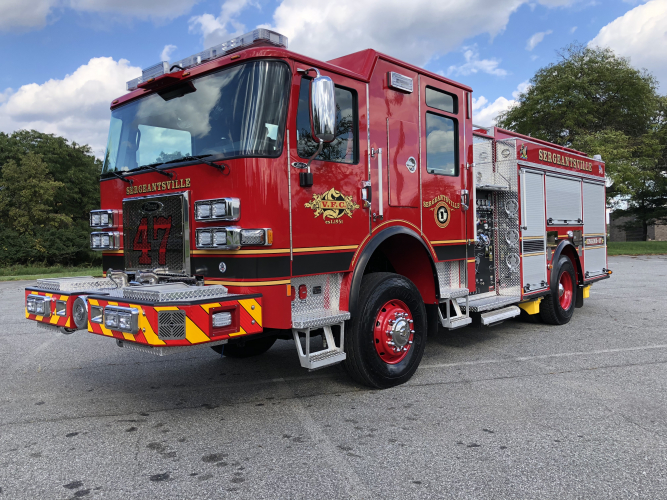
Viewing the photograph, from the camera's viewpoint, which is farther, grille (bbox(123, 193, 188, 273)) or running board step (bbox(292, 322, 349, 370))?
grille (bbox(123, 193, 188, 273))

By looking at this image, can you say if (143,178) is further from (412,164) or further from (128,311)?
(412,164)

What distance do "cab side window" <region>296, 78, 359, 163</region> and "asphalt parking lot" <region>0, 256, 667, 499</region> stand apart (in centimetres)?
199

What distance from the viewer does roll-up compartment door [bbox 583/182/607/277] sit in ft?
27.5

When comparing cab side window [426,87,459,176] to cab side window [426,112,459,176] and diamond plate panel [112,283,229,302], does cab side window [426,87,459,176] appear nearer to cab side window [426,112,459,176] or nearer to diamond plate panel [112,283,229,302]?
cab side window [426,112,459,176]

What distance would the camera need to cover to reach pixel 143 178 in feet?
14.5

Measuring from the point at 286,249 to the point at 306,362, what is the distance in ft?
2.73

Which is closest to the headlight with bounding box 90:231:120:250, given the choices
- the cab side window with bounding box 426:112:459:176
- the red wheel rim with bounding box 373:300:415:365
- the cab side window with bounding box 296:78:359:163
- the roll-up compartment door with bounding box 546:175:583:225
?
the cab side window with bounding box 296:78:359:163

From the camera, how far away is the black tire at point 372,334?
A: 168 inches

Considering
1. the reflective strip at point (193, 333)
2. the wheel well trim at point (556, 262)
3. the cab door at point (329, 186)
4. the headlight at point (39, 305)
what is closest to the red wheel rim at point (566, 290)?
the wheel well trim at point (556, 262)

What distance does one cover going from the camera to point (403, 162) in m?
4.88

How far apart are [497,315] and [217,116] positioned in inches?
156

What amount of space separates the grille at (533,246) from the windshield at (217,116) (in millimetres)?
4186

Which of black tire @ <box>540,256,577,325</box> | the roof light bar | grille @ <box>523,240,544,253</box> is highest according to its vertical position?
the roof light bar

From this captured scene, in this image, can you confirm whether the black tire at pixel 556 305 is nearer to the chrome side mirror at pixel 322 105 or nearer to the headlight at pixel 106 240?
the chrome side mirror at pixel 322 105
